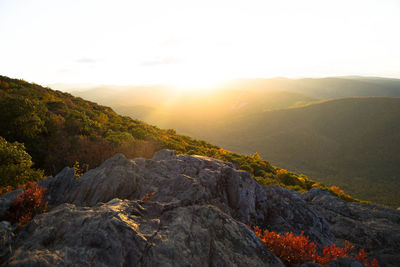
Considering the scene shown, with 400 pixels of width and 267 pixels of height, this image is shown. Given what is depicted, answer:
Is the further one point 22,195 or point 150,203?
point 150,203

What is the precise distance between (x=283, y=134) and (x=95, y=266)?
7040cm

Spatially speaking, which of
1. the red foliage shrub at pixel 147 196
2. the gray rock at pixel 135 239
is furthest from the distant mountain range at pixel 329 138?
the red foliage shrub at pixel 147 196

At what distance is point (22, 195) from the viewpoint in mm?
5621

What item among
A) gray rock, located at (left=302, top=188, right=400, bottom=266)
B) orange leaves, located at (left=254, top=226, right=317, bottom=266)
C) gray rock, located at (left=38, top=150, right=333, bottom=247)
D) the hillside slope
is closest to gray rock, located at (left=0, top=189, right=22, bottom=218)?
gray rock, located at (left=38, top=150, right=333, bottom=247)

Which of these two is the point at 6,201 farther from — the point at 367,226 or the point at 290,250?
the point at 367,226

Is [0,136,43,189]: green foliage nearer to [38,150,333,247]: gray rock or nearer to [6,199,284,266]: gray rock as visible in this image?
[38,150,333,247]: gray rock

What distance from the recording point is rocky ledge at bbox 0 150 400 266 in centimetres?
424

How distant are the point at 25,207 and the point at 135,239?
3.53 m

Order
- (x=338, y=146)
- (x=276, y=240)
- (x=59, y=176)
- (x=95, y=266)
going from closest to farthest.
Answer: (x=95, y=266) < (x=276, y=240) < (x=59, y=176) < (x=338, y=146)

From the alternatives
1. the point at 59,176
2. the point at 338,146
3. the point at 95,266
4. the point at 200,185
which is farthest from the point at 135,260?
the point at 338,146

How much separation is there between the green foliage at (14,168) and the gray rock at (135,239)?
3879mm

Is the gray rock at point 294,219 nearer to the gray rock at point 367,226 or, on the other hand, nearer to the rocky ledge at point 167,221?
the rocky ledge at point 167,221

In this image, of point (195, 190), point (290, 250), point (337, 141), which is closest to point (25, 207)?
point (195, 190)

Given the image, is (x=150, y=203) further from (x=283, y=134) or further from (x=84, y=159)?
(x=283, y=134)
